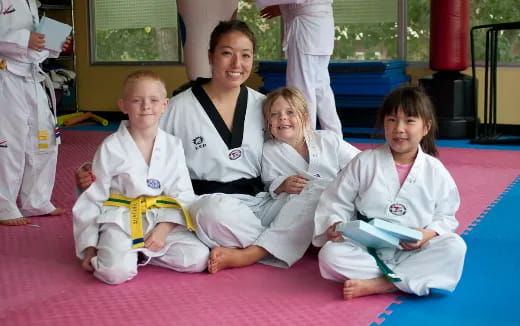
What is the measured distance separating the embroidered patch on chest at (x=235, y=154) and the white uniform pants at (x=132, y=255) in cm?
37

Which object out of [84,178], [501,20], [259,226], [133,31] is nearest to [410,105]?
[259,226]

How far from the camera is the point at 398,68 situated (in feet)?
21.9

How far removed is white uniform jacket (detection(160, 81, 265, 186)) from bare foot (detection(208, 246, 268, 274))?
0.37 metres

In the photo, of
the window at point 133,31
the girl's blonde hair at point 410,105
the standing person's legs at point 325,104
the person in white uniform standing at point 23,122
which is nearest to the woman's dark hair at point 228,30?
the girl's blonde hair at point 410,105

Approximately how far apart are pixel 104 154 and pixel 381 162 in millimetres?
1015

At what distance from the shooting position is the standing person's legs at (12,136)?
11.3ft

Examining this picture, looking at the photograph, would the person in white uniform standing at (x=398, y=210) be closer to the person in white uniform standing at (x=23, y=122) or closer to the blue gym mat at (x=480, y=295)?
the blue gym mat at (x=480, y=295)

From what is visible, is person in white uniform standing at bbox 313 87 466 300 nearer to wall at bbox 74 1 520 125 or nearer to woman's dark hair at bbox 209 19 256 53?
woman's dark hair at bbox 209 19 256 53

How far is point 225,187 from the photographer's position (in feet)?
9.63

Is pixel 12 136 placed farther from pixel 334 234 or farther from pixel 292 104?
pixel 334 234

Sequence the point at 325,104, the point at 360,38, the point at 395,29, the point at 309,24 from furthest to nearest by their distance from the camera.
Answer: the point at 360,38
the point at 395,29
the point at 325,104
the point at 309,24

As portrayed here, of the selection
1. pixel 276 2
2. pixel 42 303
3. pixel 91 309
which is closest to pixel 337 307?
pixel 91 309

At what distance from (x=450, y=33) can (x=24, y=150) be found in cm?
404

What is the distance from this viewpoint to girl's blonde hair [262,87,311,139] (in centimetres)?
290
